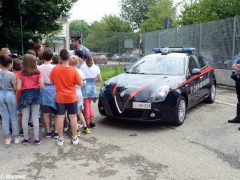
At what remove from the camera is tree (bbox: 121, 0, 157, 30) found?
69812 mm

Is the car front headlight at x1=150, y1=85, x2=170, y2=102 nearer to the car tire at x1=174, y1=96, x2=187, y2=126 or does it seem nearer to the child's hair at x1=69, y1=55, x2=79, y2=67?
the car tire at x1=174, y1=96, x2=187, y2=126

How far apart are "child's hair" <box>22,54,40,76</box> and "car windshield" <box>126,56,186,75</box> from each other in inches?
122

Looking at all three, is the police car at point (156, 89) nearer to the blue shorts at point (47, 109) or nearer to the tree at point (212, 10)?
the blue shorts at point (47, 109)

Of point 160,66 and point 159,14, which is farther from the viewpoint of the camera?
point 159,14

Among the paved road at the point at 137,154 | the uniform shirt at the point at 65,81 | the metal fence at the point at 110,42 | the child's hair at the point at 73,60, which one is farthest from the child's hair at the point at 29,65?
the metal fence at the point at 110,42

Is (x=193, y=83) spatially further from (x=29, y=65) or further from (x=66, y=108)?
(x=29, y=65)

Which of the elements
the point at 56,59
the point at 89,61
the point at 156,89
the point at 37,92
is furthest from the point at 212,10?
the point at 37,92

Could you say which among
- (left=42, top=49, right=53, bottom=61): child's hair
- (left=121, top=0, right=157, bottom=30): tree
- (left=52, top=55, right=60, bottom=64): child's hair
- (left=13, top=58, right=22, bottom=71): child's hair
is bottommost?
(left=13, top=58, right=22, bottom=71): child's hair

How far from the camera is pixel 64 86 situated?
6.21m

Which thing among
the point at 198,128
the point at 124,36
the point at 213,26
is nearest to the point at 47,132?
the point at 198,128

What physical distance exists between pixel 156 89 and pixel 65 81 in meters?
2.01

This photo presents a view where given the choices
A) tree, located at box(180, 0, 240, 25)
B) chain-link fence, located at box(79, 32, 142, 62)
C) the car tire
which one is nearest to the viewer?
the car tire

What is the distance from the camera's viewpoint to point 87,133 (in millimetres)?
7152

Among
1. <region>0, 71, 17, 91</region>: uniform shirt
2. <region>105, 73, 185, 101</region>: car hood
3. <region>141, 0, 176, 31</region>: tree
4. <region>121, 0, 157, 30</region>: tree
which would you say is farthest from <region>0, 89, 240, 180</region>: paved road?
<region>121, 0, 157, 30</region>: tree
